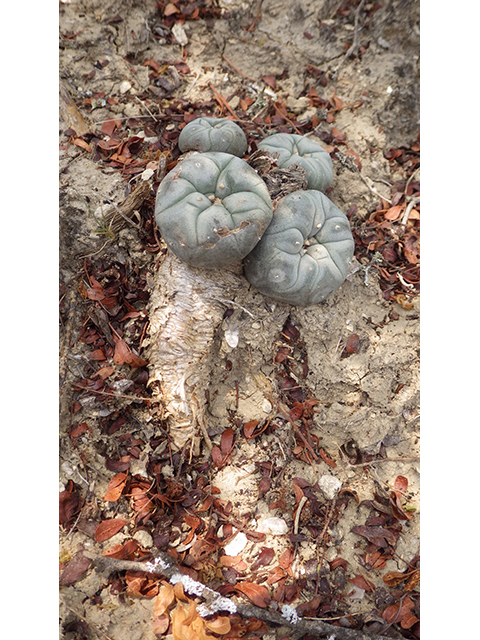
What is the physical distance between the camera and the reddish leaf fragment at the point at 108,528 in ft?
9.52

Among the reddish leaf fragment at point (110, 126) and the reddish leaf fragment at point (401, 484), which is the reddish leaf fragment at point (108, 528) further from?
the reddish leaf fragment at point (110, 126)

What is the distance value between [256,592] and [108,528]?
1.11m

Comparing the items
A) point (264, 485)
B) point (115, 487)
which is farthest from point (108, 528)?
point (264, 485)

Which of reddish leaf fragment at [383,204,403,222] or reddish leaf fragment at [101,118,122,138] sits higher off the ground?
reddish leaf fragment at [101,118,122,138]

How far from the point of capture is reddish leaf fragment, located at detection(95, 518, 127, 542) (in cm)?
290

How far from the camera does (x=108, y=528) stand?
Answer: 2.93 m

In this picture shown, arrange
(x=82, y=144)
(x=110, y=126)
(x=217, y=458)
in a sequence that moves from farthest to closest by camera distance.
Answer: (x=110, y=126), (x=82, y=144), (x=217, y=458)

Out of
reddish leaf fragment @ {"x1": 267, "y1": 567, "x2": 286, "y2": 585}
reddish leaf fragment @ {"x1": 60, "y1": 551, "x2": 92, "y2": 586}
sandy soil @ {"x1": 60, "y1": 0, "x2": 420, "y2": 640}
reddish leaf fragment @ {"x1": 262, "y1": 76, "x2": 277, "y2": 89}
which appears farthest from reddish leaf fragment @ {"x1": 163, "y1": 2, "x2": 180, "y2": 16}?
reddish leaf fragment @ {"x1": 267, "y1": 567, "x2": 286, "y2": 585}

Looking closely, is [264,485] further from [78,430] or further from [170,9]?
[170,9]

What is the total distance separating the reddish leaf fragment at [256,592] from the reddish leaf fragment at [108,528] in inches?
36.1

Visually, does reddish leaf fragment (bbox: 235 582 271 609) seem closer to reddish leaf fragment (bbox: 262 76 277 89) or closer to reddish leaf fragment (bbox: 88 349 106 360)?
reddish leaf fragment (bbox: 88 349 106 360)

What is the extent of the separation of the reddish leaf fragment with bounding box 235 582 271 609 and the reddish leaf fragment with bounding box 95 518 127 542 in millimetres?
917

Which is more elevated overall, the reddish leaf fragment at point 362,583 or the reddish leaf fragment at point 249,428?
the reddish leaf fragment at point 249,428

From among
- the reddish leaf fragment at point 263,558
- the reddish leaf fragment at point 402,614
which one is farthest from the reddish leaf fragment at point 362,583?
the reddish leaf fragment at point 263,558
